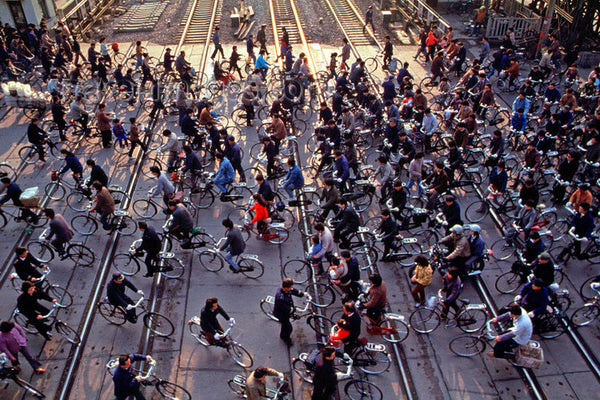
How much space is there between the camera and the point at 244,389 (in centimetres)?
802

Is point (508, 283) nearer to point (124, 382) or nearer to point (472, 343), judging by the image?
point (472, 343)

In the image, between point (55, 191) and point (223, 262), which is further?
point (55, 191)

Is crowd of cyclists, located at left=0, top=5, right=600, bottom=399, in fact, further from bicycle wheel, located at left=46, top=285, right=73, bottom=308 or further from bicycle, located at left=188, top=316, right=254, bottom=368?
bicycle wheel, located at left=46, top=285, right=73, bottom=308

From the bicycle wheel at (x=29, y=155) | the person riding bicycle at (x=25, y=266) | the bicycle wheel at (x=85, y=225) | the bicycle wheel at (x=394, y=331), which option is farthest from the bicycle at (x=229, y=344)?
the bicycle wheel at (x=29, y=155)

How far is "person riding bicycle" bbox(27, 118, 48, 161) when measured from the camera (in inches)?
560

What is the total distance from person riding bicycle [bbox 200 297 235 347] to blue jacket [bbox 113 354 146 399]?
54.3 inches

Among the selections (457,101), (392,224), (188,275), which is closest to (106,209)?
(188,275)

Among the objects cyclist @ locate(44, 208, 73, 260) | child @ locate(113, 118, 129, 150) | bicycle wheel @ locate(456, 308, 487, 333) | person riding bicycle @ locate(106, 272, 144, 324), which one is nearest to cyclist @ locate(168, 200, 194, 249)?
person riding bicycle @ locate(106, 272, 144, 324)

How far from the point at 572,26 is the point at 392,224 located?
1916cm

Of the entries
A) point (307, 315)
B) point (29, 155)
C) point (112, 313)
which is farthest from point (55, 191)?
point (307, 315)

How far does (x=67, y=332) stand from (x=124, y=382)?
2.71 metres

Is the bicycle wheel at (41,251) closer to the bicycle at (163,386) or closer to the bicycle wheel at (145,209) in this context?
the bicycle wheel at (145,209)

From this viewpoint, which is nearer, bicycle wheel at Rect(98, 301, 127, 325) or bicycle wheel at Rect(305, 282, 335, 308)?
bicycle wheel at Rect(98, 301, 127, 325)

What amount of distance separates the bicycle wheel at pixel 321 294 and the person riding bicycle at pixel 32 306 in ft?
17.7
